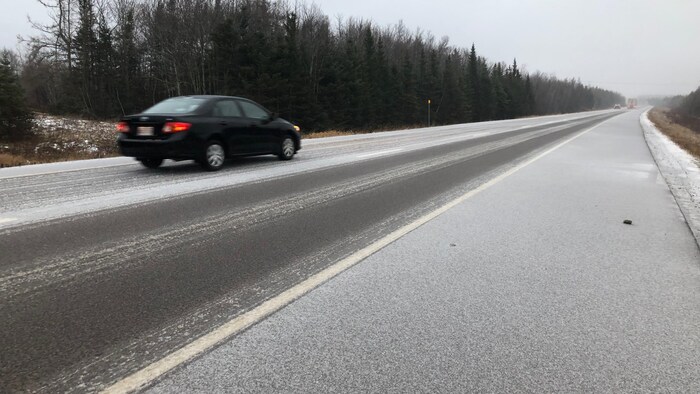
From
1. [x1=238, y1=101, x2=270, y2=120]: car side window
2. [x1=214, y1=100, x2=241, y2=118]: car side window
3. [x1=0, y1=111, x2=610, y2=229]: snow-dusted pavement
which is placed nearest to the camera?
[x1=0, y1=111, x2=610, y2=229]: snow-dusted pavement

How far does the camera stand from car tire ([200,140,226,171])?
934 cm

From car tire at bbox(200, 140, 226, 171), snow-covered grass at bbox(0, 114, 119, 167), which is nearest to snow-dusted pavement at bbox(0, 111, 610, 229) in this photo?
car tire at bbox(200, 140, 226, 171)

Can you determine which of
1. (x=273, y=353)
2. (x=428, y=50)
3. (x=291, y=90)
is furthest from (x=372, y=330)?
(x=428, y=50)

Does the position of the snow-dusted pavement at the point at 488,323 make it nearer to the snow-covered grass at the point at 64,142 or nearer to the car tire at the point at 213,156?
the car tire at the point at 213,156

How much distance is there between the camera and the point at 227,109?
9.95m

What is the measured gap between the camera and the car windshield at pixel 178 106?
9.16 metres

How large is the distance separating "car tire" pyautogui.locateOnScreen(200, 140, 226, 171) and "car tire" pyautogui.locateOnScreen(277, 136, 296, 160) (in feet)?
6.72

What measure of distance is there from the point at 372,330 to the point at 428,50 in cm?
9530

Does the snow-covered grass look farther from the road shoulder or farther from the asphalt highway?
the road shoulder

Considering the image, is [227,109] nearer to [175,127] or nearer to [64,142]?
[175,127]

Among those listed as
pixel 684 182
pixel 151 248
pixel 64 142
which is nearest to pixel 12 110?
pixel 64 142

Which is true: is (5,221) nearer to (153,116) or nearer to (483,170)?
(153,116)

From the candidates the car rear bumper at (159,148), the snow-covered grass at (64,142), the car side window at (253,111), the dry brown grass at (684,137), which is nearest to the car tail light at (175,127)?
the car rear bumper at (159,148)

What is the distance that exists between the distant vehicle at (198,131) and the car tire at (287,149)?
575 millimetres
